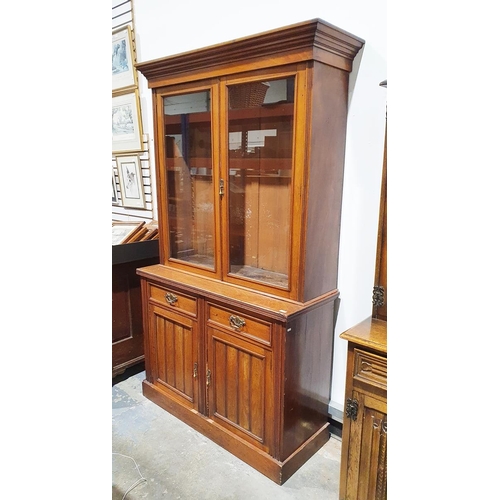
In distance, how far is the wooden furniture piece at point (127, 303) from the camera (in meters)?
2.71

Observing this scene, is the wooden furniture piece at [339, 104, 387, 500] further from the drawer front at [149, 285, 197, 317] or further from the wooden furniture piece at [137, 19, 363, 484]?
the drawer front at [149, 285, 197, 317]

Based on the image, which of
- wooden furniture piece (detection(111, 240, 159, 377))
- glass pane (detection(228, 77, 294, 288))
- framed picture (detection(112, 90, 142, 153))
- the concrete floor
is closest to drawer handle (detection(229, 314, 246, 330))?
glass pane (detection(228, 77, 294, 288))

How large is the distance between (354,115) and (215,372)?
1505 millimetres

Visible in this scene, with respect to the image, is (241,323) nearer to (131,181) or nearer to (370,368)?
(370,368)

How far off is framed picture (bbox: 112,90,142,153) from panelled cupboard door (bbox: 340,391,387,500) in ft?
8.29

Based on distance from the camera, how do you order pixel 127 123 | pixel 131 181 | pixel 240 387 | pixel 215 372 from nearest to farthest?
1. pixel 240 387
2. pixel 215 372
3. pixel 127 123
4. pixel 131 181

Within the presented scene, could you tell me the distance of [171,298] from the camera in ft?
7.55

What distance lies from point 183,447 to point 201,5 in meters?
2.64

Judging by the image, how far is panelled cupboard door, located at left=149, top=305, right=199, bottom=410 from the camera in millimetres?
2260

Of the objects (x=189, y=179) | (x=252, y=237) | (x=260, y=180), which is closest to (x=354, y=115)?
(x=260, y=180)

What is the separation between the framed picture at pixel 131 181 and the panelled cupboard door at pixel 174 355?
3.92 feet

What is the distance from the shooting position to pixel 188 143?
2.38 metres
